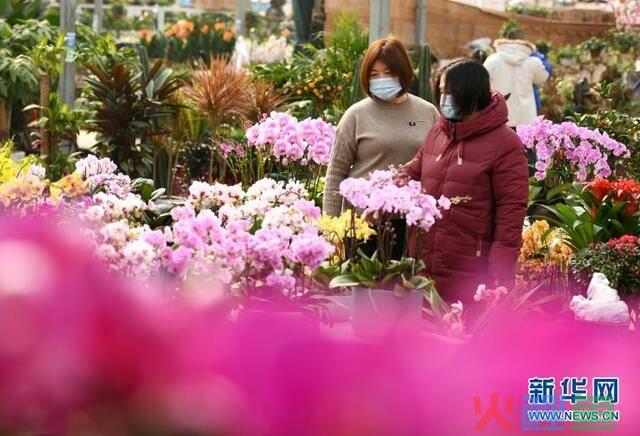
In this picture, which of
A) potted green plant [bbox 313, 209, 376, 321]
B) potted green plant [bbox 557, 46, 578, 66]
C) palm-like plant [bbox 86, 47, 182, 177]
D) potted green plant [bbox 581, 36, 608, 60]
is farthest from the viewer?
potted green plant [bbox 557, 46, 578, 66]

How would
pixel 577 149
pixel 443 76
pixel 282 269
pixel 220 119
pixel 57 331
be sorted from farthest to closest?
pixel 220 119, pixel 577 149, pixel 443 76, pixel 282 269, pixel 57 331

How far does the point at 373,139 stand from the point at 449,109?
1053mm

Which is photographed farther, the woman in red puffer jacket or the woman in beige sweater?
the woman in beige sweater

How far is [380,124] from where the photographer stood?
19.2ft

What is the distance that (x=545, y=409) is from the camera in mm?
1081

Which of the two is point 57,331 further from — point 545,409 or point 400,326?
point 545,409

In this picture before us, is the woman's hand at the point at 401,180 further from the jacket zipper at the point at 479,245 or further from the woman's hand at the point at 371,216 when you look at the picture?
the jacket zipper at the point at 479,245

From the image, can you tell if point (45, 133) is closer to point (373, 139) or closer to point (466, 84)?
point (373, 139)

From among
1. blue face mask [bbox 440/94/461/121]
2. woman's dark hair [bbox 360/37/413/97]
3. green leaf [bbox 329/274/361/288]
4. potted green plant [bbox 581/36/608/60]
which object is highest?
woman's dark hair [bbox 360/37/413/97]

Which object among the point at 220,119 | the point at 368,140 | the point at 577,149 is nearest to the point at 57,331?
the point at 368,140

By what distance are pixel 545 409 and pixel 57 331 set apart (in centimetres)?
46

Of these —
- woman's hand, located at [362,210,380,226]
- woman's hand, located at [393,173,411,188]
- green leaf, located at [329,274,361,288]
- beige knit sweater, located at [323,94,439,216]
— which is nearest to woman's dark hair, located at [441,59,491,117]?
woman's hand, located at [393,173,411,188]

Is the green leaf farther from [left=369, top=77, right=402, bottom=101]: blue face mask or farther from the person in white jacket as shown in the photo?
the person in white jacket

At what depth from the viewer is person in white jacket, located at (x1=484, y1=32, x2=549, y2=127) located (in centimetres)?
1191
